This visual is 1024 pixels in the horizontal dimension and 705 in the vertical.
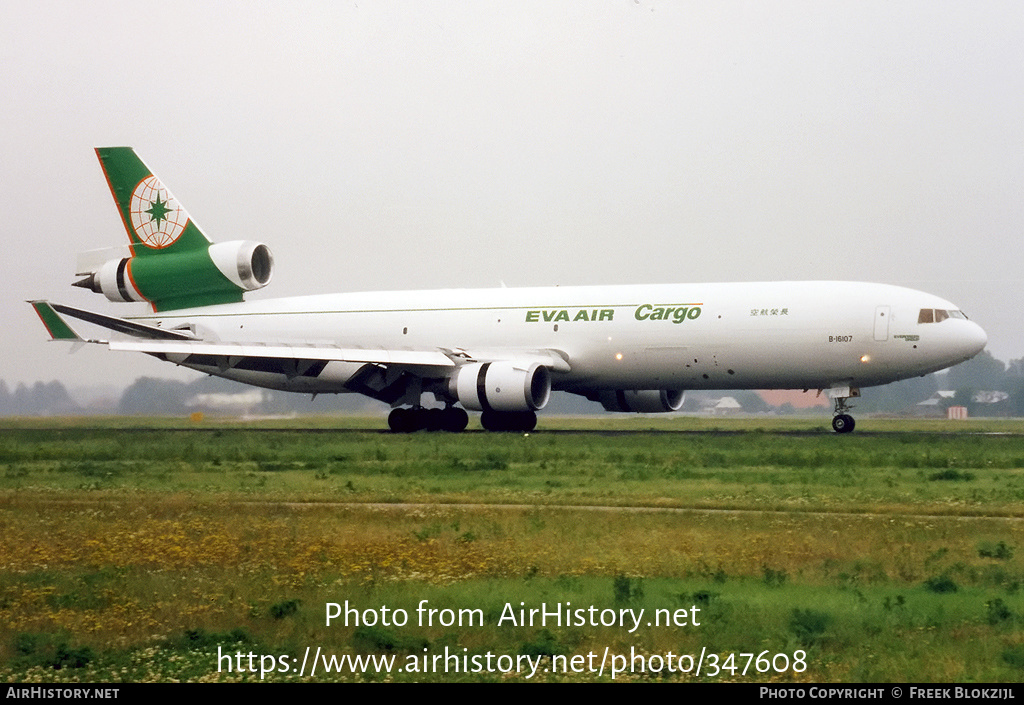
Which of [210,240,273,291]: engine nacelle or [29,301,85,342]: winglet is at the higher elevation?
[210,240,273,291]: engine nacelle

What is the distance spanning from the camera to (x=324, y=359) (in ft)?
127

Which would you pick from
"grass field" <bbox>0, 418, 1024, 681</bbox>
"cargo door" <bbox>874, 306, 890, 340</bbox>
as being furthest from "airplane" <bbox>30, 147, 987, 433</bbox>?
"grass field" <bbox>0, 418, 1024, 681</bbox>

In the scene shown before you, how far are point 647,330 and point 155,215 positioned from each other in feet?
61.6

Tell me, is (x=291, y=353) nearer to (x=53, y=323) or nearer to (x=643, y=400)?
(x=53, y=323)

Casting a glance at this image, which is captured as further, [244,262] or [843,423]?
[244,262]

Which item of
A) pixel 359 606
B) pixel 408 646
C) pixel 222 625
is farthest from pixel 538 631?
pixel 222 625

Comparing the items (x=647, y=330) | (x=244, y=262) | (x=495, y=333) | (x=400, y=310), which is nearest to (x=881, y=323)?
(x=647, y=330)

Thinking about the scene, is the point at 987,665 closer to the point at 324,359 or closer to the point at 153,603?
the point at 153,603

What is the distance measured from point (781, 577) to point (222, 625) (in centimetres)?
550

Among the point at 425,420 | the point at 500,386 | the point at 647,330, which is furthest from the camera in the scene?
the point at 425,420

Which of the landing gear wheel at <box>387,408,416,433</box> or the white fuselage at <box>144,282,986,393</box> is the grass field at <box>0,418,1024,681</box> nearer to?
the white fuselage at <box>144,282,986,393</box>

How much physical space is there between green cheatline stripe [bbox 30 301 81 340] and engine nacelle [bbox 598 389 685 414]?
16.9 metres

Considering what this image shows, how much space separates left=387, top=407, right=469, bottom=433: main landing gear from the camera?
4009 centimetres

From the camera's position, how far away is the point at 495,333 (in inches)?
1617
